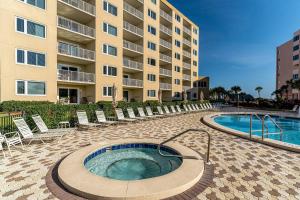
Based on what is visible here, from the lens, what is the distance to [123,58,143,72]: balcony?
2495cm

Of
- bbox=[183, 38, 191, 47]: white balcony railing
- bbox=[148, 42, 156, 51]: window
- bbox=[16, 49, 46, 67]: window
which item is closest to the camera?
bbox=[16, 49, 46, 67]: window

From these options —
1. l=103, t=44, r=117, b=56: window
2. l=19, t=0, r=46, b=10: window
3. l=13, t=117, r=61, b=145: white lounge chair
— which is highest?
l=19, t=0, r=46, b=10: window

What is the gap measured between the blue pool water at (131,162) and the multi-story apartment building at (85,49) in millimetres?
13736

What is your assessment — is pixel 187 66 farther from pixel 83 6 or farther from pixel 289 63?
pixel 289 63

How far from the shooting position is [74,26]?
18828mm

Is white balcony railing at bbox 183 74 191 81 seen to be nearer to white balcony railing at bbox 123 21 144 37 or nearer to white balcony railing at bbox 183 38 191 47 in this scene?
white balcony railing at bbox 183 38 191 47

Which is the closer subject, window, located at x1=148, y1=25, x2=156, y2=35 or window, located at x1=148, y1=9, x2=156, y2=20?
window, located at x1=148, y1=9, x2=156, y2=20

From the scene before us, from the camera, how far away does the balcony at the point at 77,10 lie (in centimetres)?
1795

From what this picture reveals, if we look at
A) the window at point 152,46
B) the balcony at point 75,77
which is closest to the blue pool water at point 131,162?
the balcony at point 75,77

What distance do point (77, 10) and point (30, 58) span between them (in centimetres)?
786

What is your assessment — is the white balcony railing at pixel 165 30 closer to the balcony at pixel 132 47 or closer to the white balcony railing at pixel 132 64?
the balcony at pixel 132 47

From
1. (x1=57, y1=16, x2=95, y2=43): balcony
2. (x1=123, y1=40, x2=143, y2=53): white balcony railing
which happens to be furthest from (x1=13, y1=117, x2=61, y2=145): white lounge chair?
(x1=123, y1=40, x2=143, y2=53): white balcony railing

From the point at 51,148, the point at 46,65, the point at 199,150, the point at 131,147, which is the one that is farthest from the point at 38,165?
the point at 46,65

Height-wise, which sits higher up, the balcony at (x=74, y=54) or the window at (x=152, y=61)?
the window at (x=152, y=61)
